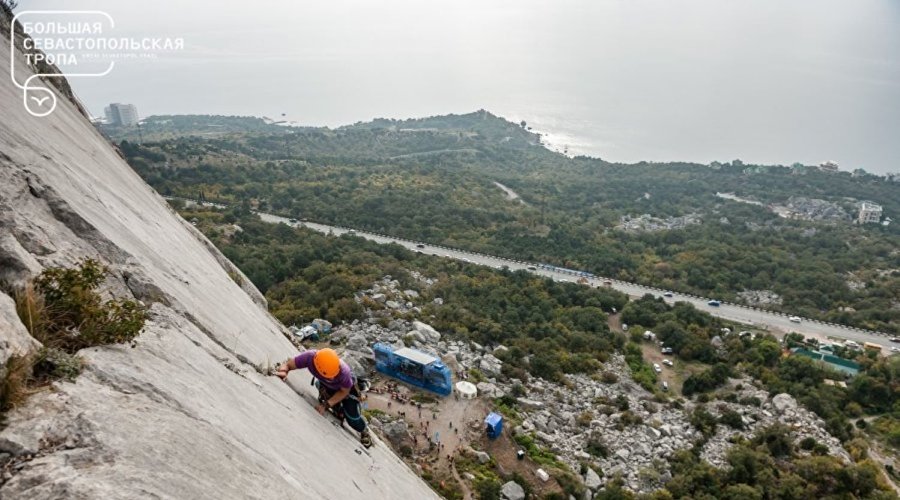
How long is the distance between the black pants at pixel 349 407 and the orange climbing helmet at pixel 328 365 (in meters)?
0.40

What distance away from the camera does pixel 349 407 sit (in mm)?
6473

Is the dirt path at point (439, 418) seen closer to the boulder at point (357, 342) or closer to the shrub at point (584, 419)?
the boulder at point (357, 342)

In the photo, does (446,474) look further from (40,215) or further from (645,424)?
(40,215)

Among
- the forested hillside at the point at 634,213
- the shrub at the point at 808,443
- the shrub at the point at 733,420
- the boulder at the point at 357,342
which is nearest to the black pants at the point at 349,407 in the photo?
the boulder at the point at 357,342


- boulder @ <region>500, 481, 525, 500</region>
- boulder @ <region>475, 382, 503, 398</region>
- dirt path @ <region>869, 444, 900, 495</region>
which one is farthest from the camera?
boulder @ <region>475, 382, 503, 398</region>

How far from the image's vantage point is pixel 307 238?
1688 inches

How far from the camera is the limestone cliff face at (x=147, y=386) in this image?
2.90m

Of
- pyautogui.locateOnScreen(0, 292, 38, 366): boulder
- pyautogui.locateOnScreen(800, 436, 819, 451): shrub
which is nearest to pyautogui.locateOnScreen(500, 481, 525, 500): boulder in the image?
pyautogui.locateOnScreen(800, 436, 819, 451): shrub

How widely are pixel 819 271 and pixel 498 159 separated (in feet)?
272

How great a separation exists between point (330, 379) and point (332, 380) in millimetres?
41

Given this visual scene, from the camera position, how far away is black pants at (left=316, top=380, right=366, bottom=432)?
626cm

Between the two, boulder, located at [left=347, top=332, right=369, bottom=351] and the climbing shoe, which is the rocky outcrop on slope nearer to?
boulder, located at [left=347, top=332, right=369, bottom=351]

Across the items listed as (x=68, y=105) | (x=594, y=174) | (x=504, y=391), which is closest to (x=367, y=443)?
(x=68, y=105)

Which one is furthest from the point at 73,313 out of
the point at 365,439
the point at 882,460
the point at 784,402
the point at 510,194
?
the point at 510,194
